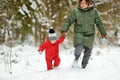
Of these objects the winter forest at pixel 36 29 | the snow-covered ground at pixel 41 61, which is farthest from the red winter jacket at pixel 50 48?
the winter forest at pixel 36 29

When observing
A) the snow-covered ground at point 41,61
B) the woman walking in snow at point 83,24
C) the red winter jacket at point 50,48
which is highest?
the woman walking in snow at point 83,24

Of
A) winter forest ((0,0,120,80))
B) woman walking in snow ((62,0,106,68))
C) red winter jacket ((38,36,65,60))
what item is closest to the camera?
woman walking in snow ((62,0,106,68))

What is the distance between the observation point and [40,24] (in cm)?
984

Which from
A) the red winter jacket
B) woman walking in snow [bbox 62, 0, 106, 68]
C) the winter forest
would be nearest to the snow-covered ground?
the winter forest

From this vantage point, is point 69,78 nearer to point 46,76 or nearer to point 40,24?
point 46,76

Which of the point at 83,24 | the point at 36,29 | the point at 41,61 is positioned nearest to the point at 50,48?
the point at 83,24

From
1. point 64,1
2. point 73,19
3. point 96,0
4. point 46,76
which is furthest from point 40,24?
point 46,76

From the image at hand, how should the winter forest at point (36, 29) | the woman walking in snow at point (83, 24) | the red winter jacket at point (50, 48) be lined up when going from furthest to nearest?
the winter forest at point (36, 29), the red winter jacket at point (50, 48), the woman walking in snow at point (83, 24)

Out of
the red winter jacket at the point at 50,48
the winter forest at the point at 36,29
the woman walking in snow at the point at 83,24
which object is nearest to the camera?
the woman walking in snow at the point at 83,24

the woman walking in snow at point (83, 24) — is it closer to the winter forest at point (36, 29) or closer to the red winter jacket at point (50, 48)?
the red winter jacket at point (50, 48)

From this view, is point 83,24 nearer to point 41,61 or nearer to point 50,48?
point 50,48

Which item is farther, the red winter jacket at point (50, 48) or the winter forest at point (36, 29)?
the winter forest at point (36, 29)

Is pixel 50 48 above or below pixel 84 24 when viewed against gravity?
below

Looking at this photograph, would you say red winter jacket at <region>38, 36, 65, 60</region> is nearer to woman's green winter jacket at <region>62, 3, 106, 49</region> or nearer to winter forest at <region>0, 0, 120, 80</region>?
woman's green winter jacket at <region>62, 3, 106, 49</region>
